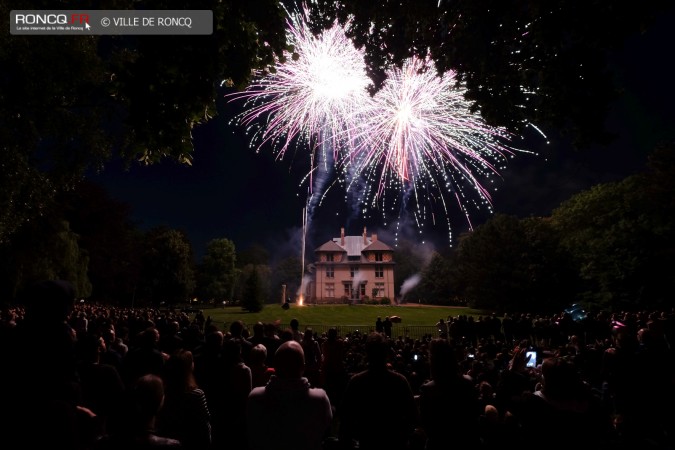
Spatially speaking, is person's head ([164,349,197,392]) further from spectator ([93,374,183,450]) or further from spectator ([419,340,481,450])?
spectator ([419,340,481,450])

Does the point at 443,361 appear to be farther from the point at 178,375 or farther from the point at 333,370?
the point at 333,370

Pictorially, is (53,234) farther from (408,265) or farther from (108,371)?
(408,265)

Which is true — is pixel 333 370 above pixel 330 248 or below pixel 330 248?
below

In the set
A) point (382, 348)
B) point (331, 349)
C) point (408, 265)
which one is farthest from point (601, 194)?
point (408, 265)

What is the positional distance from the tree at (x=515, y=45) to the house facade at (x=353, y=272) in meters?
74.5

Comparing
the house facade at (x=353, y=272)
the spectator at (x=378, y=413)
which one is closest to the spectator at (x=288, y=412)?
the spectator at (x=378, y=413)

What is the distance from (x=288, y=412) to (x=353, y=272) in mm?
81530

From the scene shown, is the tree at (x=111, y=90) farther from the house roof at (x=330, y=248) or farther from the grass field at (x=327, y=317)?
A: the house roof at (x=330, y=248)

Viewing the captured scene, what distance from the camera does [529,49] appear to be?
26.0 feet

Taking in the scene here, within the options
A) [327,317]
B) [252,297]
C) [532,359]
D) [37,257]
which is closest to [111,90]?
[532,359]

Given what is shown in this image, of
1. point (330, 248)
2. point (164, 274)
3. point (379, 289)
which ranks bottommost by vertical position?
point (379, 289)

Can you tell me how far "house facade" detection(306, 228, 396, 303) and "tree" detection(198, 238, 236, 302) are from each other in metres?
17.3

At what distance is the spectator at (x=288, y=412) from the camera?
3365 mm

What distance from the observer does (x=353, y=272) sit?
8438 cm
